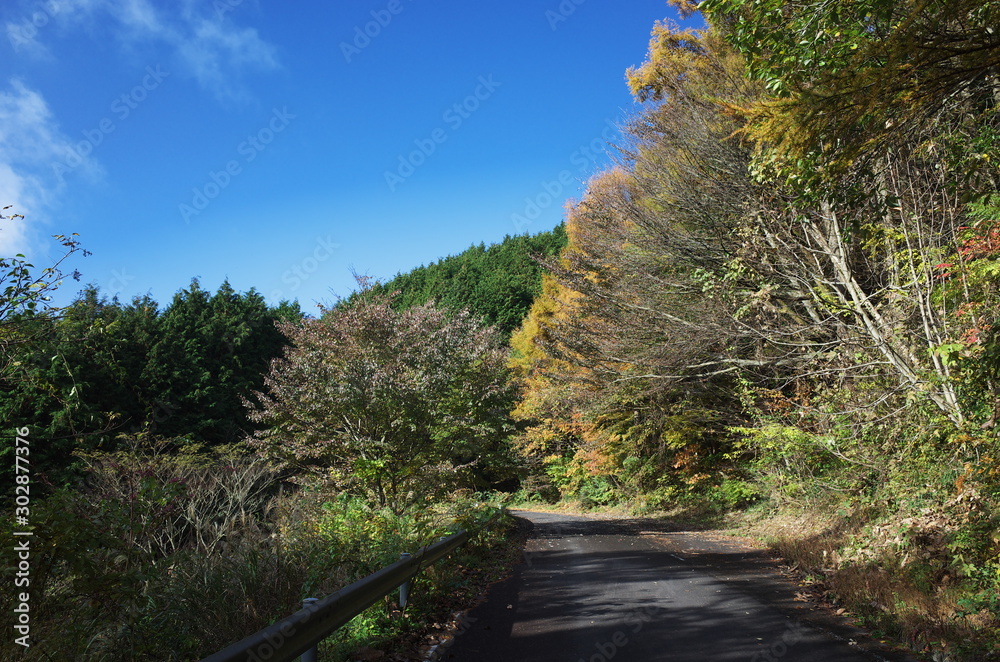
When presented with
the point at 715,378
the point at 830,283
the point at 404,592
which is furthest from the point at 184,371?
the point at 830,283

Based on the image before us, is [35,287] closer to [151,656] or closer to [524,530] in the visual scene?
[151,656]

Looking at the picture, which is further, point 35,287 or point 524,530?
point 524,530


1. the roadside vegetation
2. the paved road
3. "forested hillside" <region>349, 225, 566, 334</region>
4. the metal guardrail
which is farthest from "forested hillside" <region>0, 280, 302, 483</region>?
the metal guardrail

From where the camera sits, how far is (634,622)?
18.0ft

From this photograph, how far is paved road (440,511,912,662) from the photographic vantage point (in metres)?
4.64

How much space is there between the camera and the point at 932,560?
244 inches

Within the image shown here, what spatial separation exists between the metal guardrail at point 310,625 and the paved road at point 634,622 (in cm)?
82

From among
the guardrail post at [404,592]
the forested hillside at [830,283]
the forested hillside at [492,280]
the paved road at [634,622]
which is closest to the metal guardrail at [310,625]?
the guardrail post at [404,592]

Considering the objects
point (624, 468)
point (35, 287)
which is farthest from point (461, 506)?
point (624, 468)

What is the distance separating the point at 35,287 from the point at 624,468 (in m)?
21.5

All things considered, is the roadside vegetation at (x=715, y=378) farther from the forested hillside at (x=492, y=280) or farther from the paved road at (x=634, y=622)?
the forested hillside at (x=492, y=280)

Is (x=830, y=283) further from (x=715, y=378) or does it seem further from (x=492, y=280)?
(x=492, y=280)

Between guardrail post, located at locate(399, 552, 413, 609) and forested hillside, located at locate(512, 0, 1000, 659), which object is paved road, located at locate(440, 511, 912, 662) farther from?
forested hillside, located at locate(512, 0, 1000, 659)

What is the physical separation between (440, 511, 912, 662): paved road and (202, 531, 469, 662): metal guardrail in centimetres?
82
